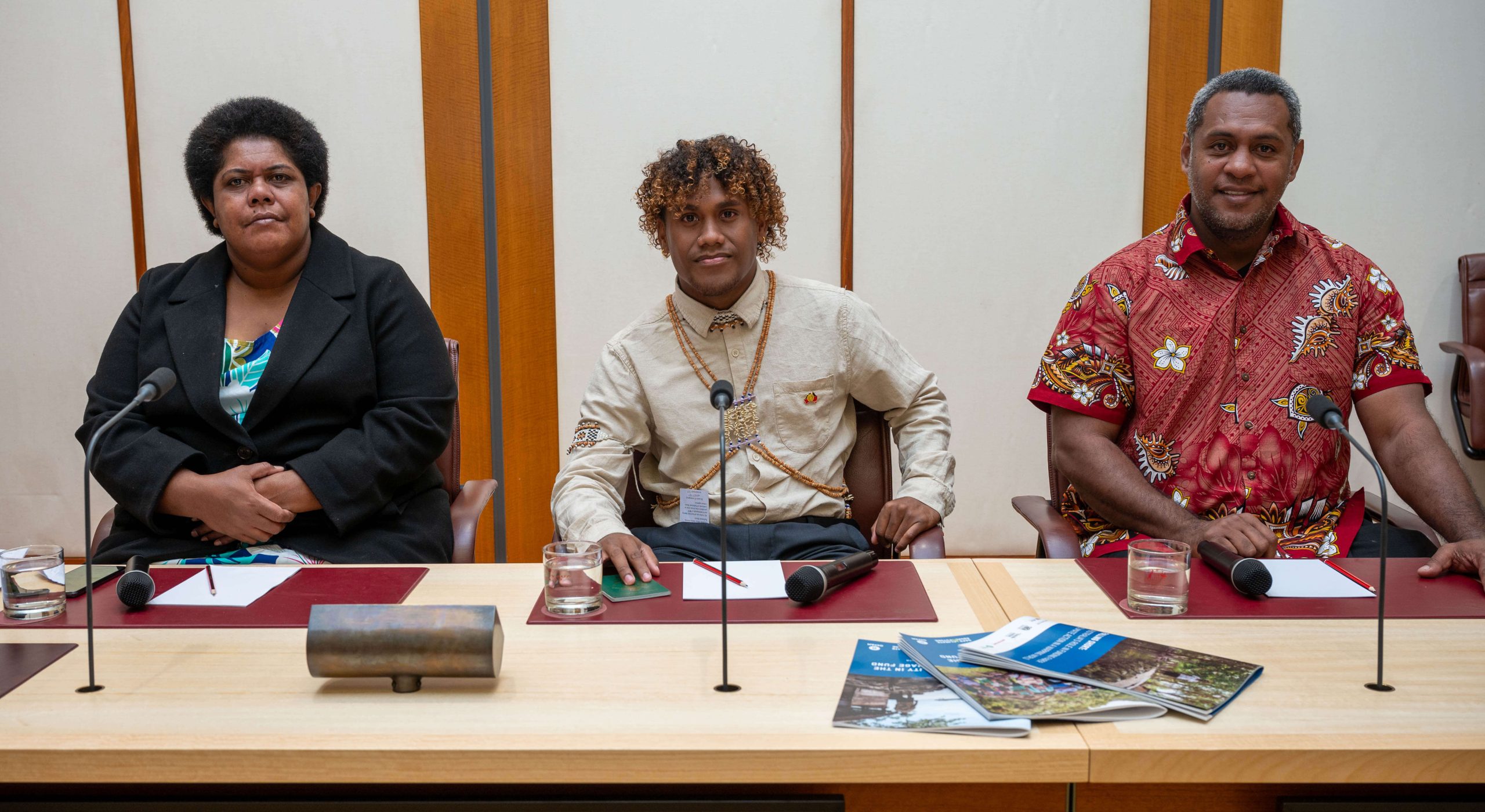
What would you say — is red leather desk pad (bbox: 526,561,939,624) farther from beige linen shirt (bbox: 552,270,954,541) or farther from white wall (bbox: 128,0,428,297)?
white wall (bbox: 128,0,428,297)

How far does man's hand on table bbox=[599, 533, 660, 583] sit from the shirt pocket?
23.5 inches

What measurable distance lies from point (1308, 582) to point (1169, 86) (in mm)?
2575

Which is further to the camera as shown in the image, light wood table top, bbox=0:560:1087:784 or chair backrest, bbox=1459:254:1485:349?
chair backrest, bbox=1459:254:1485:349

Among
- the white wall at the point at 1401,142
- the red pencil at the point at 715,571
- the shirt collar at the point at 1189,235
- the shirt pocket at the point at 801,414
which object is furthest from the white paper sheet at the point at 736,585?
the white wall at the point at 1401,142

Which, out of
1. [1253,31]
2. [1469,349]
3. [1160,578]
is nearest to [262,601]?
[1160,578]

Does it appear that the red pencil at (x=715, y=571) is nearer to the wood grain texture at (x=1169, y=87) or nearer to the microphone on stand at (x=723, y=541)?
the microphone on stand at (x=723, y=541)

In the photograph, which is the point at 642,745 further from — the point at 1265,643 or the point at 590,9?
the point at 590,9

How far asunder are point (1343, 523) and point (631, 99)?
2.65m

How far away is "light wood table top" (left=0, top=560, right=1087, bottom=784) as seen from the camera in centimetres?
105

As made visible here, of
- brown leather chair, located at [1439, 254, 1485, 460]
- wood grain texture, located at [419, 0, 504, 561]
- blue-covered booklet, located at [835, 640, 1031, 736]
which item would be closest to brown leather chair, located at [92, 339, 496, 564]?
blue-covered booklet, located at [835, 640, 1031, 736]

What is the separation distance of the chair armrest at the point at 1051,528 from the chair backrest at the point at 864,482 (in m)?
0.29

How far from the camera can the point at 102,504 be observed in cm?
396

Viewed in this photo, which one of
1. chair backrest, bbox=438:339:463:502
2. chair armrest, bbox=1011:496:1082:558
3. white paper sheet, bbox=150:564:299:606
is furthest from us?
chair backrest, bbox=438:339:463:502

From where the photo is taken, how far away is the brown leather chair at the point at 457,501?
2176mm
